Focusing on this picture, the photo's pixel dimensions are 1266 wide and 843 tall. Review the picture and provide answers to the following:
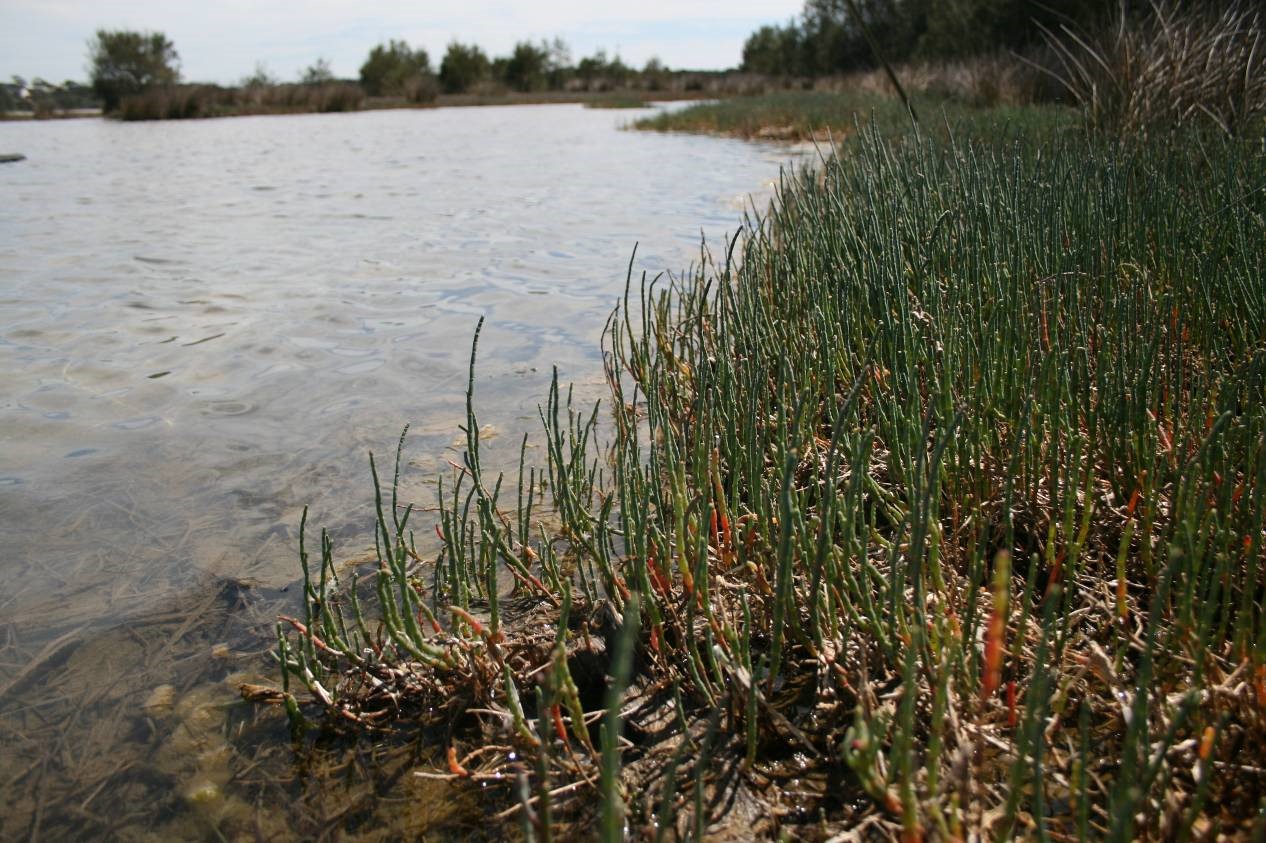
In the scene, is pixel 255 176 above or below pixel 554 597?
above

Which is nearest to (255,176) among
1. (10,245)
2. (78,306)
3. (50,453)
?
(10,245)

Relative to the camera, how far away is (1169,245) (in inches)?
113

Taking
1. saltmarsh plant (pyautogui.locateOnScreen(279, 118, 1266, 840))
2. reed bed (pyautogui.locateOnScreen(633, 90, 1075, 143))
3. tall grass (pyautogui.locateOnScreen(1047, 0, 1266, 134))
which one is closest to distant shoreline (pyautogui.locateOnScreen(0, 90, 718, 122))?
reed bed (pyautogui.locateOnScreen(633, 90, 1075, 143))

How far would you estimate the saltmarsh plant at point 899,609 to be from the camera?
125 centimetres

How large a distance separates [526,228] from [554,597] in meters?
6.15

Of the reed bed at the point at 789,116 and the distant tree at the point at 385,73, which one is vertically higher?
the distant tree at the point at 385,73

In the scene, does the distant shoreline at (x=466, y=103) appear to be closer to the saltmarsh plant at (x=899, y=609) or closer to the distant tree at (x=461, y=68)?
the distant tree at (x=461, y=68)

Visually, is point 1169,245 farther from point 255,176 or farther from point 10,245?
point 255,176

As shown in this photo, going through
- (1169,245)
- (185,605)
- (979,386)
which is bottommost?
(185,605)

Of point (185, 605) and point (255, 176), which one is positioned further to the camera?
point (255, 176)

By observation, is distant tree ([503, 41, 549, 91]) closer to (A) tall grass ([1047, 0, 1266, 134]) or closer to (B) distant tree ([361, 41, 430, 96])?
(B) distant tree ([361, 41, 430, 96])

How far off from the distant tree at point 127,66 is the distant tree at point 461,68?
13884mm

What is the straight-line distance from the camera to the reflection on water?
5.88ft

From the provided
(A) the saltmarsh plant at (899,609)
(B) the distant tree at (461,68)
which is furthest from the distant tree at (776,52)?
(A) the saltmarsh plant at (899,609)
